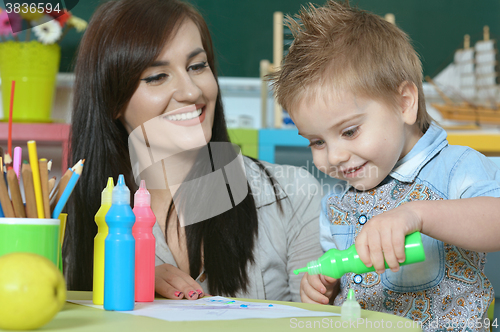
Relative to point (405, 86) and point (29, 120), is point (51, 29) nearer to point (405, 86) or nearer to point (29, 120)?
point (29, 120)

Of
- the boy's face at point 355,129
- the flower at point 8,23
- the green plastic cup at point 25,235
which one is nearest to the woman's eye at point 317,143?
the boy's face at point 355,129

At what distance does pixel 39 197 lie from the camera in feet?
1.88

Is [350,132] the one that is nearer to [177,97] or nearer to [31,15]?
[177,97]

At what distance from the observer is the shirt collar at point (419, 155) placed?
0.87 metres

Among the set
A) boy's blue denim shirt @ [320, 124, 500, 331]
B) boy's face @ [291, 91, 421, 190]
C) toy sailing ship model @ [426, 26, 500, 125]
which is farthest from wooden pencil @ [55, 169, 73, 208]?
toy sailing ship model @ [426, 26, 500, 125]

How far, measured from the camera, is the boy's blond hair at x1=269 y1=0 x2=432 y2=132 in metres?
0.84

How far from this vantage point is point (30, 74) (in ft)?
6.59

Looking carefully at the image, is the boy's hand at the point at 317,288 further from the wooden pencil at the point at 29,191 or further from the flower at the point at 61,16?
the flower at the point at 61,16

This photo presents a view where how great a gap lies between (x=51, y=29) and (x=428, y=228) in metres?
1.85

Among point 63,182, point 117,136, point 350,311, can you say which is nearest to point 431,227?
point 350,311

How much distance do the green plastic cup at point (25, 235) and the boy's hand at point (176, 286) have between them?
22 cm

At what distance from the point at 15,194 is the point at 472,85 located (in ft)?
7.71

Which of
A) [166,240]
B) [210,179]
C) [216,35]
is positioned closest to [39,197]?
[166,240]

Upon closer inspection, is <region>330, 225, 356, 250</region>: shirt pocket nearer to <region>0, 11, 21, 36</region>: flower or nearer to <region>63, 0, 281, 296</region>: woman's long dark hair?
<region>63, 0, 281, 296</region>: woman's long dark hair
